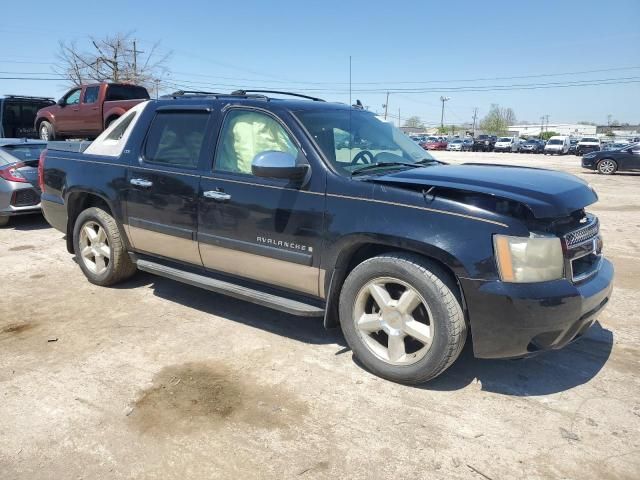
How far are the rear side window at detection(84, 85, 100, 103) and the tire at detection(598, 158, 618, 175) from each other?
19047mm

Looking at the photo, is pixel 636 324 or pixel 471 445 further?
A: pixel 636 324

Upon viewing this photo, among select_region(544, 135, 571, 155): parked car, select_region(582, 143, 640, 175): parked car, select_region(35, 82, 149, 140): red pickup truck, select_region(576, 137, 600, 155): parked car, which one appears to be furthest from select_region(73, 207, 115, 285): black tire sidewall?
select_region(544, 135, 571, 155): parked car

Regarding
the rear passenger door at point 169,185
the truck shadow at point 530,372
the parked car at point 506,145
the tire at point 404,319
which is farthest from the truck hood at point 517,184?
the parked car at point 506,145

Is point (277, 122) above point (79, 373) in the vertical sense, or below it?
above

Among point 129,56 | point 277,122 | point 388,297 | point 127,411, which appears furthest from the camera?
point 129,56

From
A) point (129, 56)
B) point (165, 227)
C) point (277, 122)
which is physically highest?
point (129, 56)

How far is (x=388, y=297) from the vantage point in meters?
3.23

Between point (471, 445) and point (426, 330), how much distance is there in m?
0.71

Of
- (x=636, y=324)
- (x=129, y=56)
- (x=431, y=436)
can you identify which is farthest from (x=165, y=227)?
(x=129, y=56)

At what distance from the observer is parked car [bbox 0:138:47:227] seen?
7918 millimetres

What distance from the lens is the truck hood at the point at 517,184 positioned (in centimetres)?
289

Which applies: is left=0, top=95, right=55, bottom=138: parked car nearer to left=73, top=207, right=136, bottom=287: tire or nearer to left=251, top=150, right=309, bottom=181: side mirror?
left=73, top=207, right=136, bottom=287: tire

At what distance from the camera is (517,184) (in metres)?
3.14

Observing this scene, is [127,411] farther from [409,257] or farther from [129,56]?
[129,56]
